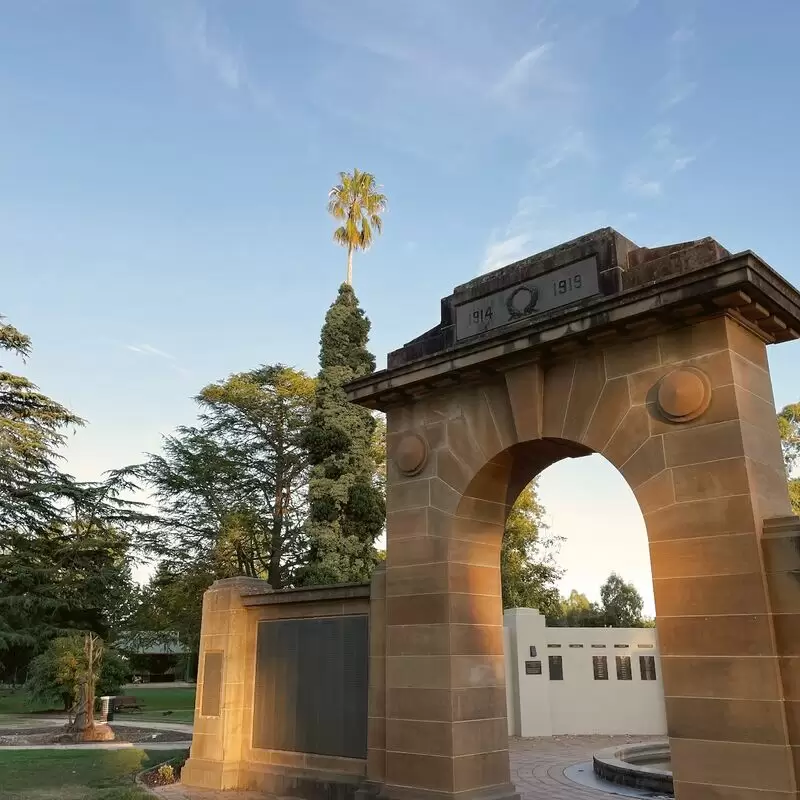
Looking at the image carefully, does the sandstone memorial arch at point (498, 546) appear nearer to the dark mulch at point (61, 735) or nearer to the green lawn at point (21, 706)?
the dark mulch at point (61, 735)

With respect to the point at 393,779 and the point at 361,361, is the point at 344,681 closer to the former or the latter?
the point at 393,779

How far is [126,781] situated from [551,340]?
30.3 ft

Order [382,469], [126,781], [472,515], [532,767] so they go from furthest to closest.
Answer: [382,469] < [532,767] < [126,781] < [472,515]

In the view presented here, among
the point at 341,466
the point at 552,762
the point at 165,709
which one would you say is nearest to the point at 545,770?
the point at 552,762

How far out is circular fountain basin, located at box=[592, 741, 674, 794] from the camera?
1062cm

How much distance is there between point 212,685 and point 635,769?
6373 millimetres

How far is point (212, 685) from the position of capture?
10.9 meters

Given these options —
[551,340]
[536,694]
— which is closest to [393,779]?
[551,340]

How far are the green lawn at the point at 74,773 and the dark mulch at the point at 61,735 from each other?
2337mm

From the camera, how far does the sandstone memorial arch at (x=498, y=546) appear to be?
6.22 m

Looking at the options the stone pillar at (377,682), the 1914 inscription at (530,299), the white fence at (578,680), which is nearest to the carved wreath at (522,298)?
the 1914 inscription at (530,299)

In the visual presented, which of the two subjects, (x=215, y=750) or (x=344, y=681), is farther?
(x=215, y=750)

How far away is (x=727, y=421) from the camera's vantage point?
6645 millimetres

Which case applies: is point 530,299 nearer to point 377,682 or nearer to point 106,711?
point 377,682
